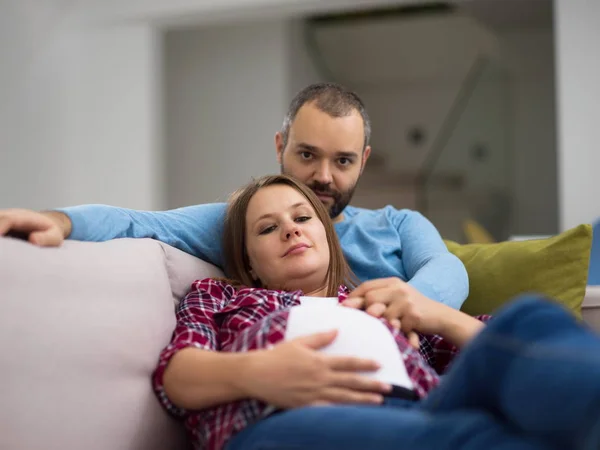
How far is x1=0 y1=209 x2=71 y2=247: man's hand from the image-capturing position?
0.98 metres

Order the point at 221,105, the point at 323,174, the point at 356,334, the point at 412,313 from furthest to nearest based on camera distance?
the point at 221,105, the point at 323,174, the point at 412,313, the point at 356,334

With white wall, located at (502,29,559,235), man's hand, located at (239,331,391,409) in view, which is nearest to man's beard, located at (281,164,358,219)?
man's hand, located at (239,331,391,409)

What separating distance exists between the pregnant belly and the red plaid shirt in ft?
0.08

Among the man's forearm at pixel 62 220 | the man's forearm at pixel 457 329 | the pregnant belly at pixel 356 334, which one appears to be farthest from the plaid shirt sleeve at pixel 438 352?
the man's forearm at pixel 62 220

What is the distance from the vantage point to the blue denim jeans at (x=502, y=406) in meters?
0.65

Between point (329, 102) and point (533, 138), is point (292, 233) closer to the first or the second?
point (329, 102)

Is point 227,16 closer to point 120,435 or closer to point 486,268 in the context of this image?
point 486,268

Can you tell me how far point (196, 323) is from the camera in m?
1.17

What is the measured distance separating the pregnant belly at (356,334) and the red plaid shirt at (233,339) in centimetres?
2

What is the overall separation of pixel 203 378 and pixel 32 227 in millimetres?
335

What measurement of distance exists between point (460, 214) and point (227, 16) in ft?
10.8

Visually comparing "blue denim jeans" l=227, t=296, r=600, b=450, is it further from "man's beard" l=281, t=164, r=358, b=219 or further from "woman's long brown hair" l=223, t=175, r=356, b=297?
"man's beard" l=281, t=164, r=358, b=219

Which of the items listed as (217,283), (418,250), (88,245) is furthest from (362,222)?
(88,245)

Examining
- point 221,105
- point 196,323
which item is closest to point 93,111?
point 221,105
